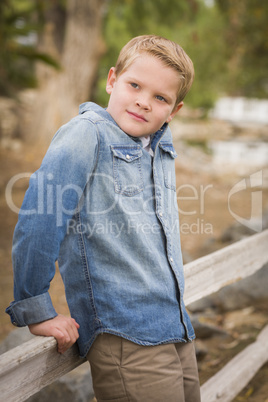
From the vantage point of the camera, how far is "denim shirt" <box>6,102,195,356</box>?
128cm

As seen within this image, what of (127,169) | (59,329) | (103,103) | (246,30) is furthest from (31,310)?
(246,30)

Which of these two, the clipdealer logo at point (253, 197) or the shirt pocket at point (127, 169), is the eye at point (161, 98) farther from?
the clipdealer logo at point (253, 197)

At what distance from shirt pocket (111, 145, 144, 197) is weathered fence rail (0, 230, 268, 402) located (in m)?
0.52

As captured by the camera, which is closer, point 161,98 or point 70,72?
point 161,98

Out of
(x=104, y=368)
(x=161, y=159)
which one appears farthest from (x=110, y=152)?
(x=104, y=368)

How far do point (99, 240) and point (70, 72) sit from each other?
830 cm

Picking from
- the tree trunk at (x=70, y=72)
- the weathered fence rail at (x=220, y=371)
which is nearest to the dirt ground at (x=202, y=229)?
the weathered fence rail at (x=220, y=371)

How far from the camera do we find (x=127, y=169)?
1.44 meters

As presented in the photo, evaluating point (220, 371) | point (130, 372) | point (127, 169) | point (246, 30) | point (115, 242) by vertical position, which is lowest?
point (220, 371)

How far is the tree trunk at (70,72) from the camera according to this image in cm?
888

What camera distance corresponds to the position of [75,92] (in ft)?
30.2

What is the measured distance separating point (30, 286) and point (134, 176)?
19.0 inches

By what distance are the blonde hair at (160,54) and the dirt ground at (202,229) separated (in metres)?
2.11

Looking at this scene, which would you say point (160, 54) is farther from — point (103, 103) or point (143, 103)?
point (103, 103)
